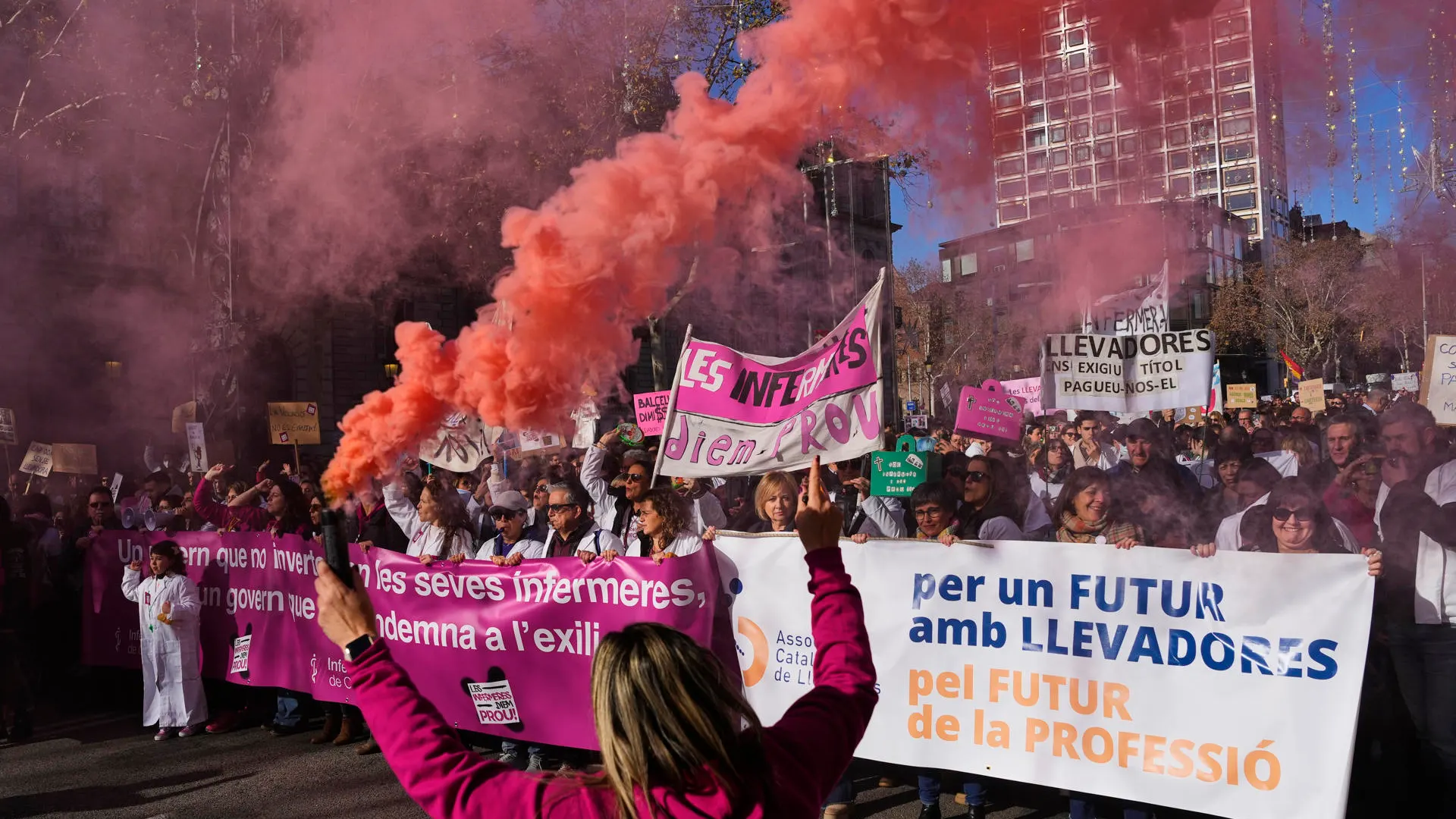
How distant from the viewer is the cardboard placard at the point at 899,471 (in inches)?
267

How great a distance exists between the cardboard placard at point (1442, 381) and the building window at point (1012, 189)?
10.5 ft

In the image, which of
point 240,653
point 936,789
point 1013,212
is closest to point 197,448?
point 240,653

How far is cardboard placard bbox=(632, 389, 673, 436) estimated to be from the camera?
9688mm

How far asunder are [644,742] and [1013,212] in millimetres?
7413

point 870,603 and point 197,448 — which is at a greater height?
point 197,448

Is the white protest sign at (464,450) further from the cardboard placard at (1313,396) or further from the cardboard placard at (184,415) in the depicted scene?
the cardboard placard at (1313,396)

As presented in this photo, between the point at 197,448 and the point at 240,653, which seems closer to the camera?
the point at 240,653

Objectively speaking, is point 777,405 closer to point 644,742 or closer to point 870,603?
point 870,603

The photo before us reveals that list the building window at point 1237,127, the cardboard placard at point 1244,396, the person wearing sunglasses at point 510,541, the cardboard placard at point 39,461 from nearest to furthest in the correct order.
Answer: the person wearing sunglasses at point 510,541 → the building window at point 1237,127 → the cardboard placard at point 39,461 → the cardboard placard at point 1244,396

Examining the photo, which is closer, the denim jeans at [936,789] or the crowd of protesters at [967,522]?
the crowd of protesters at [967,522]

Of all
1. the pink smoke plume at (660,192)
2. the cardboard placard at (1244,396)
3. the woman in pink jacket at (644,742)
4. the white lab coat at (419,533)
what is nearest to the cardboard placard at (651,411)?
the white lab coat at (419,533)

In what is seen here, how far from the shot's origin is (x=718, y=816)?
61.9 inches

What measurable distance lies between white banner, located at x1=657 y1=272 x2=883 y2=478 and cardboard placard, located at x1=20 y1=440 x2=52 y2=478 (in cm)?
1032

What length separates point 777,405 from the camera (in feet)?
18.9
